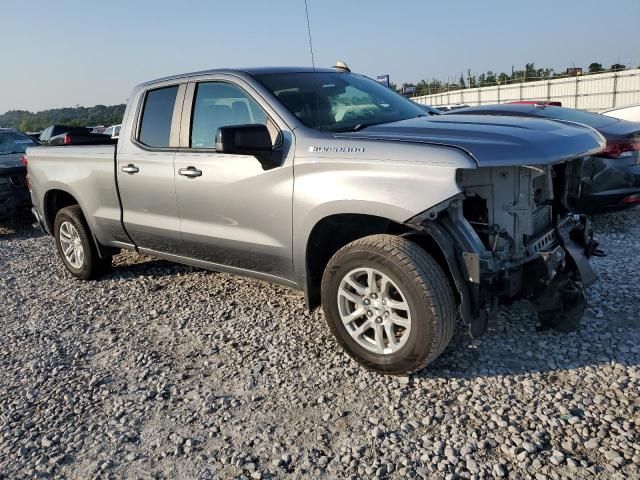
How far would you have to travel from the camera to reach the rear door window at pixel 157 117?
442 cm

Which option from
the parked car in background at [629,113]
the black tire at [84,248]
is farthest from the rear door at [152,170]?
the parked car in background at [629,113]

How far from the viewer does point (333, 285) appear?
3355 mm

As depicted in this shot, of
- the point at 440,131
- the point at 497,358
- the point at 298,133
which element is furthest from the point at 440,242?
the point at 298,133

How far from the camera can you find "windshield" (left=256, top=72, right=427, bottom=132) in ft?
12.2

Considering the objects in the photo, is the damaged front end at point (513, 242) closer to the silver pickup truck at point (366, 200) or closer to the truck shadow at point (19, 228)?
the silver pickup truck at point (366, 200)

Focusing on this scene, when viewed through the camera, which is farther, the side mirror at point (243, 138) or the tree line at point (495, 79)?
the tree line at point (495, 79)

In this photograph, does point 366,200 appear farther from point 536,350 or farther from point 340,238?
point 536,350

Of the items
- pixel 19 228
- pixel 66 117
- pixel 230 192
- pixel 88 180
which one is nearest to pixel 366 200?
pixel 230 192

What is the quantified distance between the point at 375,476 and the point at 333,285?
1219mm

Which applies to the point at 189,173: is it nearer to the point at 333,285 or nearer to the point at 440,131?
the point at 333,285

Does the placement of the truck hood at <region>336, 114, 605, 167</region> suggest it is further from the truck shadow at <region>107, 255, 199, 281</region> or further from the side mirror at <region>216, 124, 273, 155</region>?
the truck shadow at <region>107, 255, 199, 281</region>

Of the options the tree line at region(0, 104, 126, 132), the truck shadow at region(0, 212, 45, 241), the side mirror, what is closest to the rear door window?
the side mirror

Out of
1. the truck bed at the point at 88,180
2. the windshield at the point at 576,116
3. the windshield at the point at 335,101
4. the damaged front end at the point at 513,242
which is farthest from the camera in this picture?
the windshield at the point at 576,116

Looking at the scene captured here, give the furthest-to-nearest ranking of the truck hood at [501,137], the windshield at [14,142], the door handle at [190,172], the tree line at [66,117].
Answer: the tree line at [66,117]
the windshield at [14,142]
the door handle at [190,172]
the truck hood at [501,137]
